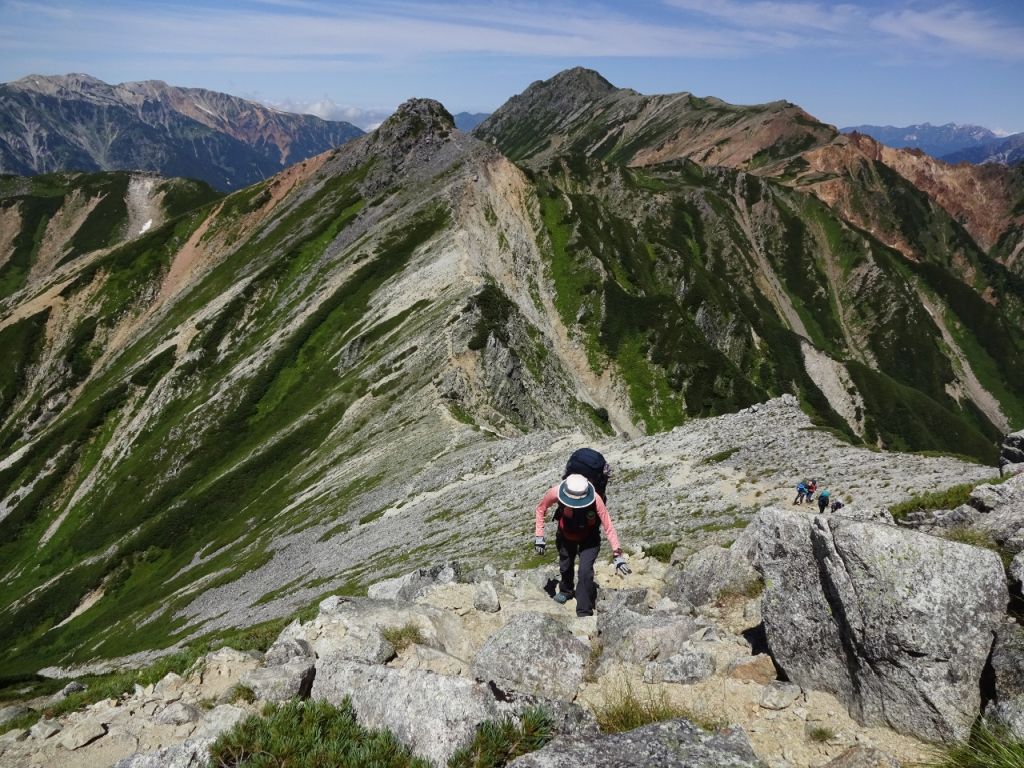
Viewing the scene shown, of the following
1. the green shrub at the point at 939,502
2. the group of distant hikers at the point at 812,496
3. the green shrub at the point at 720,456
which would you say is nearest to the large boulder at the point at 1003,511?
the green shrub at the point at 939,502

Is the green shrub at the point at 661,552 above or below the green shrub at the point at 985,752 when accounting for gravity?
below

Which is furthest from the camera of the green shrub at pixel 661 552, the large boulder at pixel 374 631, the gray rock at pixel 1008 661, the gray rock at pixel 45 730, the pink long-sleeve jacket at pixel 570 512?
the green shrub at pixel 661 552

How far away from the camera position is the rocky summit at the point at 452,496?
996 cm

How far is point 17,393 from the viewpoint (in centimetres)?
15100

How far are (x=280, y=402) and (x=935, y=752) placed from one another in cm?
10470

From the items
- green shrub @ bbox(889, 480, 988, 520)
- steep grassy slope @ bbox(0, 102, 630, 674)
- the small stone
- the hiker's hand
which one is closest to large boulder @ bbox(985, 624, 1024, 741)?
the small stone

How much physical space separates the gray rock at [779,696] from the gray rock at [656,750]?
2.01 m

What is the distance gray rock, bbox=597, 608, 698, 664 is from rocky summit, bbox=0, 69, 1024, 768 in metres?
0.06

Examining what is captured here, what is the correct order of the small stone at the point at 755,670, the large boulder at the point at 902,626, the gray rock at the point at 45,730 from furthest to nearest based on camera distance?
the gray rock at the point at 45,730 < the small stone at the point at 755,670 < the large boulder at the point at 902,626

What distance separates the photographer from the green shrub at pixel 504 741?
30.2ft

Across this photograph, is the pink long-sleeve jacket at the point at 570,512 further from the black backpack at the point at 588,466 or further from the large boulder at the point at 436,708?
the large boulder at the point at 436,708

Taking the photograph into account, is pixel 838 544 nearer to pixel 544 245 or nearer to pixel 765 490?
pixel 765 490

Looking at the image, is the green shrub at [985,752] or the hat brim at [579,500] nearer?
the green shrub at [985,752]

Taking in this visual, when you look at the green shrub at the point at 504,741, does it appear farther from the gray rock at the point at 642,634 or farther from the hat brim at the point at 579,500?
the hat brim at the point at 579,500
